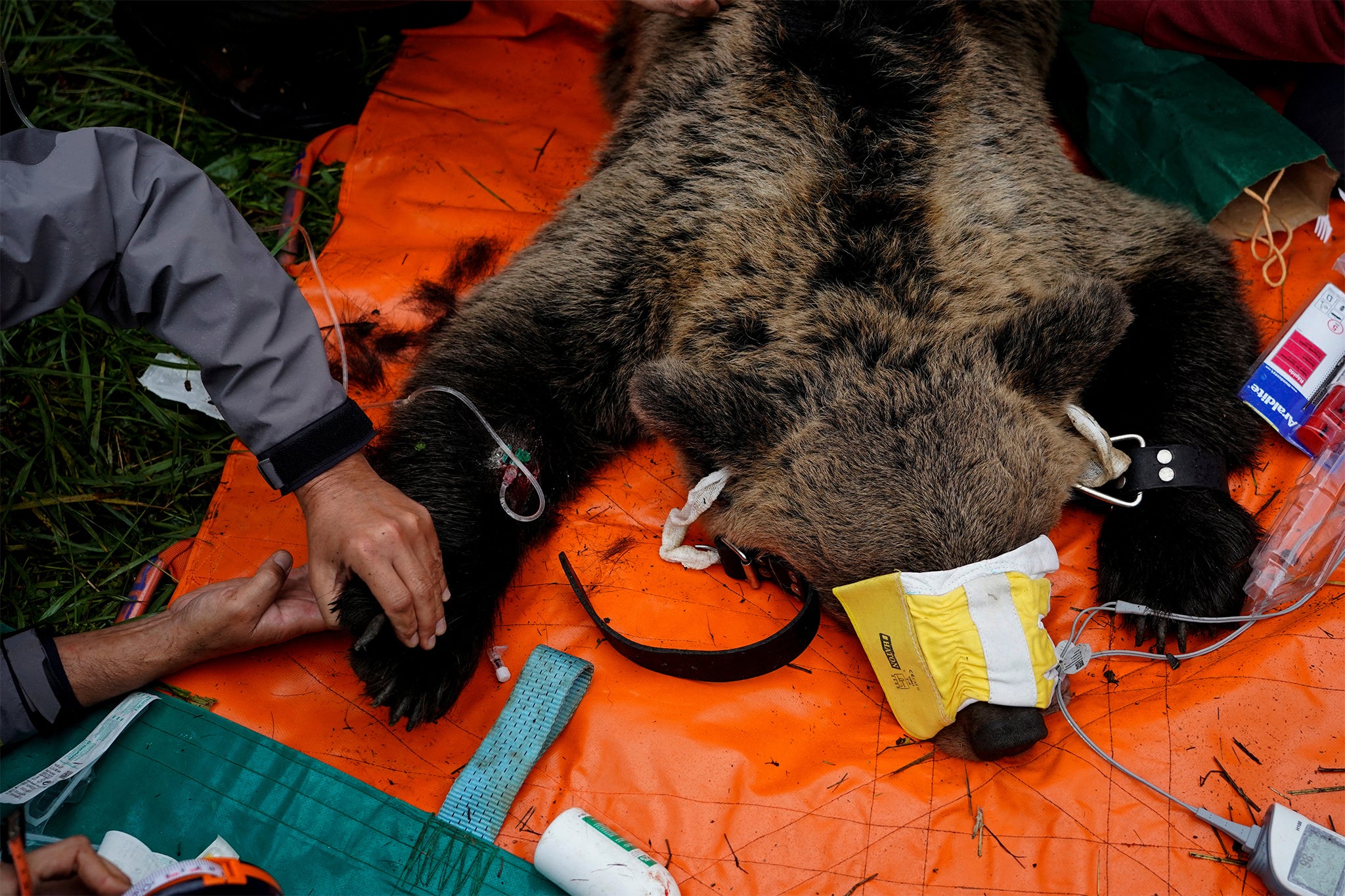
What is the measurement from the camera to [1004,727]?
9.68 ft

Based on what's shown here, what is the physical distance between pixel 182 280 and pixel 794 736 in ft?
8.06

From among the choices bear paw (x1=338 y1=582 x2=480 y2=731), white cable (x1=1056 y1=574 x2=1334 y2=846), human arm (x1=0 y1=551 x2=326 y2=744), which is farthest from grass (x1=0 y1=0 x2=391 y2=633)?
white cable (x1=1056 y1=574 x2=1334 y2=846)

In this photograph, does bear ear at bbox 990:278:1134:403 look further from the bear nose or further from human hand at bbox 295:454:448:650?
human hand at bbox 295:454:448:650

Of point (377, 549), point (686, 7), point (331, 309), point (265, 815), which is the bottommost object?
point (265, 815)

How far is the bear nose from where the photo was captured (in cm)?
295

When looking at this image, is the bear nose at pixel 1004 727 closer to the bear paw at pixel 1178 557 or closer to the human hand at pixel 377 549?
the bear paw at pixel 1178 557

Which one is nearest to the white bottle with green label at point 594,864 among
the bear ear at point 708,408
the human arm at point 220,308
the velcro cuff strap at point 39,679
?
the human arm at point 220,308

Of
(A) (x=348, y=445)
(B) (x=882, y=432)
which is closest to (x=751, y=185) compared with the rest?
(B) (x=882, y=432)

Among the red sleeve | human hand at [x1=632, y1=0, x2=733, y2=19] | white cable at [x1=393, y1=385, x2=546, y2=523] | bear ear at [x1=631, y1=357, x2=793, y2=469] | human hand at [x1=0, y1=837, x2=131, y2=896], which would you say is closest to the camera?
human hand at [x1=0, y1=837, x2=131, y2=896]

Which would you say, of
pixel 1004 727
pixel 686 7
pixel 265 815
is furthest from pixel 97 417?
pixel 1004 727

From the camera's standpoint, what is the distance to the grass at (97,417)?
394 cm

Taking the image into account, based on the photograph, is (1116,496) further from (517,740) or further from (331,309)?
(331,309)

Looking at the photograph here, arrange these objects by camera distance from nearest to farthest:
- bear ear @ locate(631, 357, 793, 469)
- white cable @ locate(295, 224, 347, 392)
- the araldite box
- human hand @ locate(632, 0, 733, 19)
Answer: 1. bear ear @ locate(631, 357, 793, 469)
2. the araldite box
3. human hand @ locate(632, 0, 733, 19)
4. white cable @ locate(295, 224, 347, 392)

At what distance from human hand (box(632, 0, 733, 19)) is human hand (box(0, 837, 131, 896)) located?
3.50 metres
